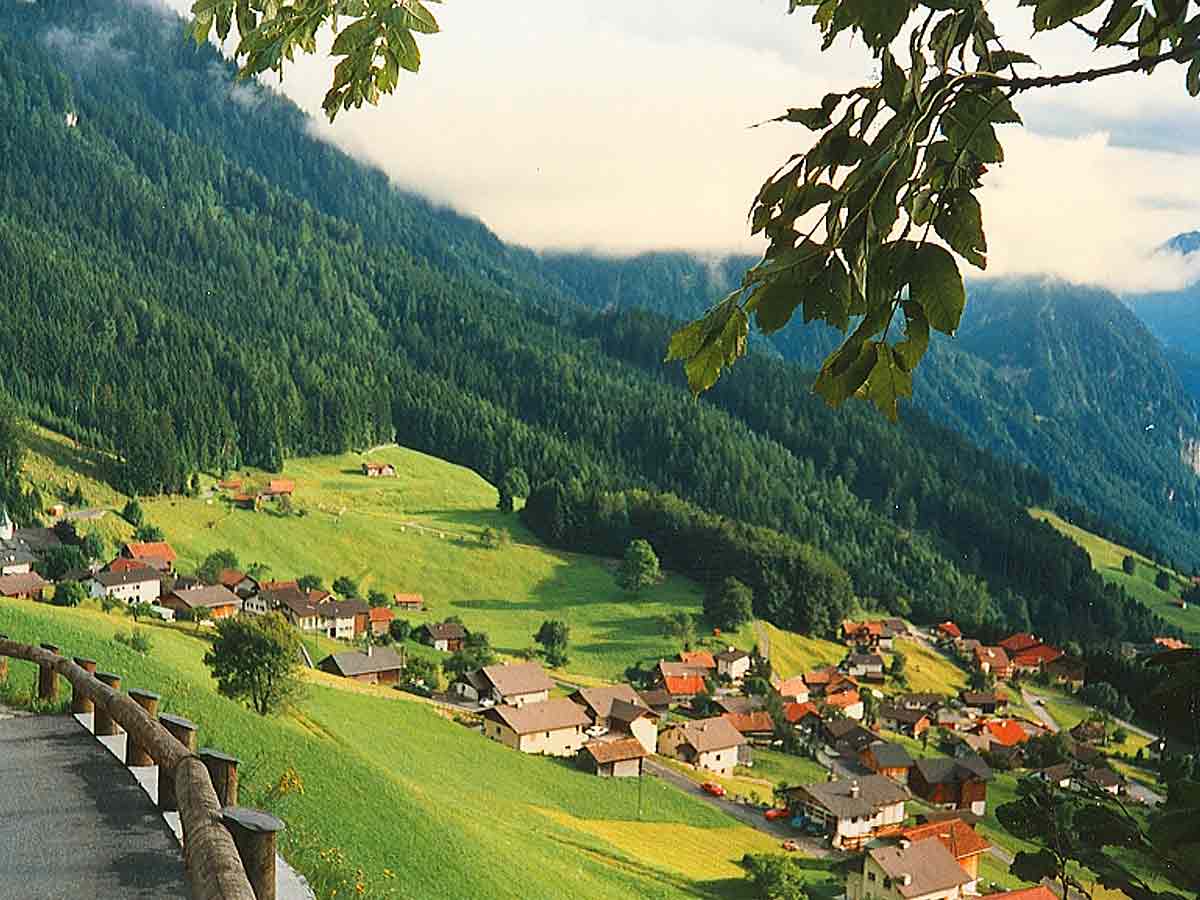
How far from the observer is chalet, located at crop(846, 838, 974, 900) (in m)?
37.8

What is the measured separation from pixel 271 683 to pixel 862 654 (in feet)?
257

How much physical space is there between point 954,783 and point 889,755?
16.0 feet

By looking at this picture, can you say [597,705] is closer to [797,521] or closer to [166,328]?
[797,521]

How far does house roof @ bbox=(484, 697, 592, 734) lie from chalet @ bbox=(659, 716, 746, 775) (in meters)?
6.05

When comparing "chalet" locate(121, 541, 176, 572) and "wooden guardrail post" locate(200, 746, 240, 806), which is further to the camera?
"chalet" locate(121, 541, 176, 572)

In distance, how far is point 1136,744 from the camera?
84.9 metres

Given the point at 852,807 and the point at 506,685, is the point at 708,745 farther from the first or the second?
the point at 506,685

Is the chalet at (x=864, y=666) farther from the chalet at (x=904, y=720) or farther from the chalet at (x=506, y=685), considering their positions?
the chalet at (x=506, y=685)

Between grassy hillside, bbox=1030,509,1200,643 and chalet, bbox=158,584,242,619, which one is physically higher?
chalet, bbox=158,584,242,619

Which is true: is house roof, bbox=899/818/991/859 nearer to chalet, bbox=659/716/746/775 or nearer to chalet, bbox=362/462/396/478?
A: chalet, bbox=659/716/746/775

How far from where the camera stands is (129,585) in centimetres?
7294

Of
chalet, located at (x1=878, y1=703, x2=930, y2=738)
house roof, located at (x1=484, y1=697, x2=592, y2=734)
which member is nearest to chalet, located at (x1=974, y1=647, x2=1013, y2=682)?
chalet, located at (x1=878, y1=703, x2=930, y2=738)

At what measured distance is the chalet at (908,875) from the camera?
37812 millimetres

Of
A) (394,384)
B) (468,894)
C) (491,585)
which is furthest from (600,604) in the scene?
(394,384)
